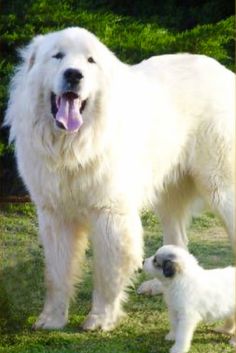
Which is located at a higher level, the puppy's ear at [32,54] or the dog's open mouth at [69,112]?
the puppy's ear at [32,54]

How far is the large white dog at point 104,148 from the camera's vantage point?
13.2 ft

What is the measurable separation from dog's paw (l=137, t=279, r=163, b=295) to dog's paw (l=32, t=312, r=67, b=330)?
76 centimetres

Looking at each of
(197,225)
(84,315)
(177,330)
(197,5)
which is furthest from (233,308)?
(197,5)

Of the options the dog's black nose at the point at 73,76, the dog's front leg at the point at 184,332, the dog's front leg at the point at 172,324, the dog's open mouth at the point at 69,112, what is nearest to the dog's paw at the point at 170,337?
the dog's front leg at the point at 172,324

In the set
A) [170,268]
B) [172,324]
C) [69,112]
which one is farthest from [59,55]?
[172,324]

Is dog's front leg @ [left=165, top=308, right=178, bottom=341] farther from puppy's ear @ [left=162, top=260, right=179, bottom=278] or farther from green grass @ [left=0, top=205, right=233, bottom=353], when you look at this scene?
puppy's ear @ [left=162, top=260, right=179, bottom=278]

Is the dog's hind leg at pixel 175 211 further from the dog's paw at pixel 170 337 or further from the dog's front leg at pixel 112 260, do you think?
the dog's paw at pixel 170 337

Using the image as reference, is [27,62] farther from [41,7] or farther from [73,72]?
[41,7]

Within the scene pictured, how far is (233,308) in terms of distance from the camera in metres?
3.84

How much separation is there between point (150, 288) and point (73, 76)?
1.68 m

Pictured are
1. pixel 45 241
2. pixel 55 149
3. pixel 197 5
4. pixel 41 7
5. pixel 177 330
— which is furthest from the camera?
pixel 197 5

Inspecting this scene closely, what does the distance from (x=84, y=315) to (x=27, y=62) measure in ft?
5.02

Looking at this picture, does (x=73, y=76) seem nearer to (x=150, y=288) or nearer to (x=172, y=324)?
(x=172, y=324)

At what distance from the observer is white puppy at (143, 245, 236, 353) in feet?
12.3
